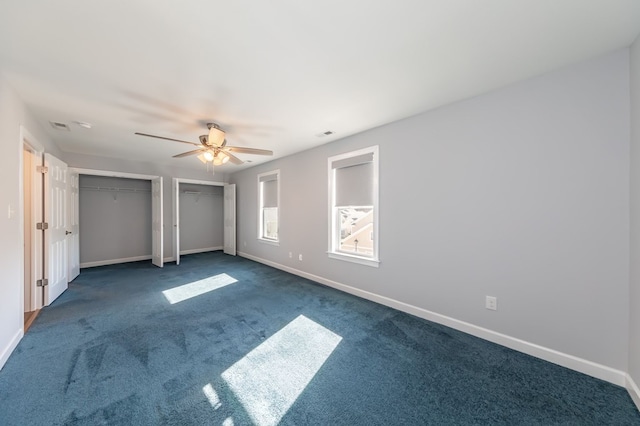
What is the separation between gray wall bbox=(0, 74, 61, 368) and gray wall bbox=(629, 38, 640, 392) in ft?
15.9

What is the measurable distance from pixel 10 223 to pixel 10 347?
3.67 feet

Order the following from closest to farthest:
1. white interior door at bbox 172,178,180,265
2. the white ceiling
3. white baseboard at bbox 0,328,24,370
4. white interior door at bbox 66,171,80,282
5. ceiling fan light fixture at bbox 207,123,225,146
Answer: the white ceiling
white baseboard at bbox 0,328,24,370
ceiling fan light fixture at bbox 207,123,225,146
white interior door at bbox 66,171,80,282
white interior door at bbox 172,178,180,265

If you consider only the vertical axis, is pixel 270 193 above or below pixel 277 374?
above

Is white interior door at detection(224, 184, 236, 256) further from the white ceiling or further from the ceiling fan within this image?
the white ceiling

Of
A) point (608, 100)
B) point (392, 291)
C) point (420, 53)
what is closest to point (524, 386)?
point (392, 291)

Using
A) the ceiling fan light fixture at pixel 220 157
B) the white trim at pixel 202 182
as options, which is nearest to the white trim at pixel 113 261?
the white trim at pixel 202 182

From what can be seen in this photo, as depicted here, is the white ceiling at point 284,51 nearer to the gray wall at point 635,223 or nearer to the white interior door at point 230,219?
the gray wall at point 635,223

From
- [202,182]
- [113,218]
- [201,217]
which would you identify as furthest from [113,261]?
[202,182]

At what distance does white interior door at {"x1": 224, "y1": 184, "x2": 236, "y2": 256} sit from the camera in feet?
22.0

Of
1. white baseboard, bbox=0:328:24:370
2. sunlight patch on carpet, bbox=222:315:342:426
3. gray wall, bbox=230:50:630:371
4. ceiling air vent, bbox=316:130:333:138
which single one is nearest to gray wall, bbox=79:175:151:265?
white baseboard, bbox=0:328:24:370

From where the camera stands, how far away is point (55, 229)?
3500 millimetres

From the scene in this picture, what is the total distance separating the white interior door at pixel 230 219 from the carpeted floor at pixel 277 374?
360cm

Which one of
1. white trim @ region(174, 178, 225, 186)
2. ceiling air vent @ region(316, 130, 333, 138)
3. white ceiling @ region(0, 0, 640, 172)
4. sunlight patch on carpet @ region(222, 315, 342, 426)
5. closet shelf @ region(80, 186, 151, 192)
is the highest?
white ceiling @ region(0, 0, 640, 172)

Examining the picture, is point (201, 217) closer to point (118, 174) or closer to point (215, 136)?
point (118, 174)
